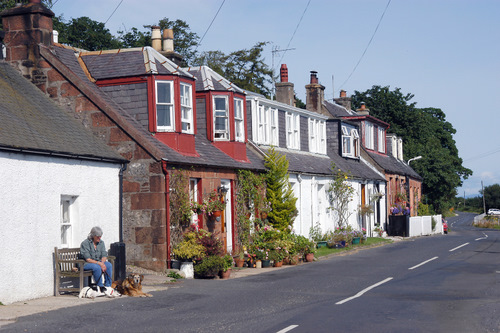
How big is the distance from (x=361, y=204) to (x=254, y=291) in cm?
2663

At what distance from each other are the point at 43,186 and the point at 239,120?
12.3m

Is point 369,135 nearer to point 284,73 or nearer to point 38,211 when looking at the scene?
point 284,73

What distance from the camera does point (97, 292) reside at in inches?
612

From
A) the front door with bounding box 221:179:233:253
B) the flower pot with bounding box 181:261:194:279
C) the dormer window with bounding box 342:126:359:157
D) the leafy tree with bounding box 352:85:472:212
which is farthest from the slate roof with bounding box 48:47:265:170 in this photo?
the leafy tree with bounding box 352:85:472:212

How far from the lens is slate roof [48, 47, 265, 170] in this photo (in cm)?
2088

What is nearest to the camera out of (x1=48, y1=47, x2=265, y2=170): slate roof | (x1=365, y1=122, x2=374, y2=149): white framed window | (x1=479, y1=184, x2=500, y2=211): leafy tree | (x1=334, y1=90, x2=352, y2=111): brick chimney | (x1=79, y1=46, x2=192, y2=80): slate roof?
(x1=48, y1=47, x2=265, y2=170): slate roof

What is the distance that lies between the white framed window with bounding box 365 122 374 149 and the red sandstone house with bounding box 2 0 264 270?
2504 centimetres

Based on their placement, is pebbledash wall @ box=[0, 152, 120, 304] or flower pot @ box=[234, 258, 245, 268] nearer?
pebbledash wall @ box=[0, 152, 120, 304]

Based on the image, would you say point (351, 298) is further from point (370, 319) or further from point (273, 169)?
point (273, 169)

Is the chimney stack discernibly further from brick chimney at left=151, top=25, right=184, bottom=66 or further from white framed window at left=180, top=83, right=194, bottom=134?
white framed window at left=180, top=83, right=194, bottom=134

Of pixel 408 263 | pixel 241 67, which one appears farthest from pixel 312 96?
pixel 408 263

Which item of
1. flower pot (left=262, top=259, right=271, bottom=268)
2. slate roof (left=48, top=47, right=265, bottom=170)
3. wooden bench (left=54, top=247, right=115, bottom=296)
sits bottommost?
flower pot (left=262, top=259, right=271, bottom=268)

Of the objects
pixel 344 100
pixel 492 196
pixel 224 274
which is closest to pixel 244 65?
pixel 344 100

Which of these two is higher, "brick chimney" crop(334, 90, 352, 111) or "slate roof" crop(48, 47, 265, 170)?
"brick chimney" crop(334, 90, 352, 111)
